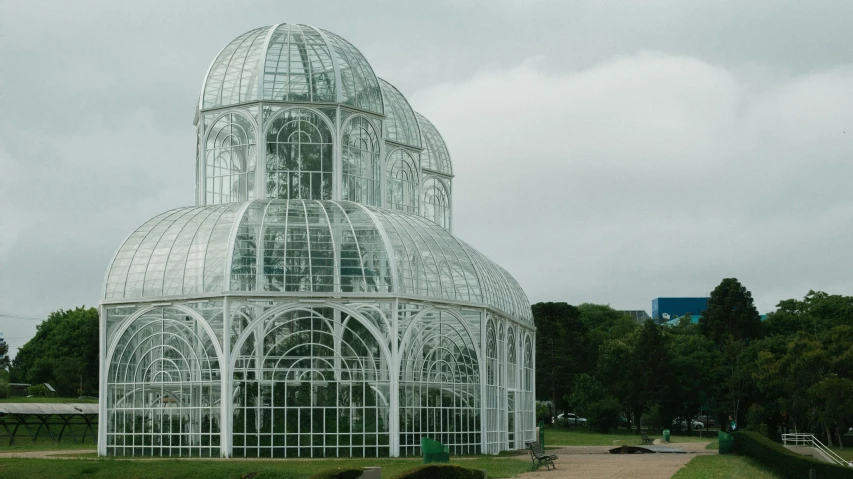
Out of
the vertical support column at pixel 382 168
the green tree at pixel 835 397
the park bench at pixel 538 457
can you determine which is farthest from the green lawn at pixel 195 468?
the green tree at pixel 835 397

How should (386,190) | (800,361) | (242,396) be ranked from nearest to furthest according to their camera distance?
(242,396), (386,190), (800,361)

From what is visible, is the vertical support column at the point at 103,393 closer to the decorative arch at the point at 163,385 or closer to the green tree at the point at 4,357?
the decorative arch at the point at 163,385

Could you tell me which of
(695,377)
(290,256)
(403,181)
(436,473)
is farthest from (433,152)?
(436,473)

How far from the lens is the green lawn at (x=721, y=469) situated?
34.0 metres

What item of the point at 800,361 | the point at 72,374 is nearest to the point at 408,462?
the point at 800,361

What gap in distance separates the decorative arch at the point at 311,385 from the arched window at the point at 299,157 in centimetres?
843

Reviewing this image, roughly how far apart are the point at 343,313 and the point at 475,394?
6.63m

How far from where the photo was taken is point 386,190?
54844 mm

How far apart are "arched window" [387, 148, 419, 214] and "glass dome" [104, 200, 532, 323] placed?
11.1m

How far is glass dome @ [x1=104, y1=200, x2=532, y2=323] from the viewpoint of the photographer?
141ft

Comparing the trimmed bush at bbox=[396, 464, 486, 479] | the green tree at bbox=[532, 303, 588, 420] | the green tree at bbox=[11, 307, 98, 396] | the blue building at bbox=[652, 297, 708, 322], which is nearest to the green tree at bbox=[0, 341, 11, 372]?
the green tree at bbox=[11, 307, 98, 396]

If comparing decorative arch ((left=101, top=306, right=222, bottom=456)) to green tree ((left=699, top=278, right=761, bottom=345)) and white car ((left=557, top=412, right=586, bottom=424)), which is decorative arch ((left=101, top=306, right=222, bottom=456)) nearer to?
white car ((left=557, top=412, right=586, bottom=424))

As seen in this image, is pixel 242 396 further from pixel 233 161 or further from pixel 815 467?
pixel 815 467

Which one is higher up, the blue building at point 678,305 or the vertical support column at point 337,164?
the blue building at point 678,305
